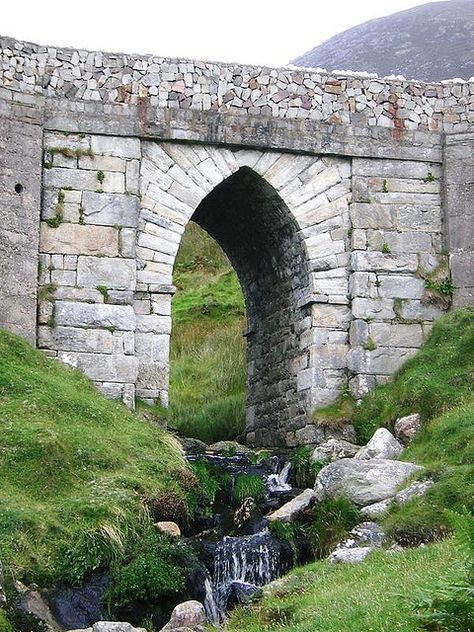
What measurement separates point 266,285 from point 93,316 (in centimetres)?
392

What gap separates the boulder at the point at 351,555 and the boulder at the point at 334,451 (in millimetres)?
3849

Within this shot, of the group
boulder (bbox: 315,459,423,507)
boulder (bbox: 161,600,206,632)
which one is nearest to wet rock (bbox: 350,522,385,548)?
boulder (bbox: 315,459,423,507)

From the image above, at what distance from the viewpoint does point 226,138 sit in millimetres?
15141

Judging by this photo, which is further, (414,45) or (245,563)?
(414,45)

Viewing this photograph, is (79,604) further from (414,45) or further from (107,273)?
(414,45)

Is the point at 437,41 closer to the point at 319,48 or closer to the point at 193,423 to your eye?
the point at 319,48

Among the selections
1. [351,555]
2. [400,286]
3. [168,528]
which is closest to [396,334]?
[400,286]

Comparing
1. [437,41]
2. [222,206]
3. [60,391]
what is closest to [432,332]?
[222,206]

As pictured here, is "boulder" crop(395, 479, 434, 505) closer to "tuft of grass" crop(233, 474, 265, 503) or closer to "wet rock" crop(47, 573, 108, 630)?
"tuft of grass" crop(233, 474, 265, 503)

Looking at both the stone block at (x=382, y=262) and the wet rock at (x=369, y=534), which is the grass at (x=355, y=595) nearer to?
the wet rock at (x=369, y=534)

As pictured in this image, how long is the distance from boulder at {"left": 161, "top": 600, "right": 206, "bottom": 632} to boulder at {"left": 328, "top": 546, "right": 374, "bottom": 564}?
4.54 feet

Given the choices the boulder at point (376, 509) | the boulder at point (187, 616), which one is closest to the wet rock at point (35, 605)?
the boulder at point (187, 616)

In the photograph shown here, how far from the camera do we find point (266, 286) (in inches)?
681

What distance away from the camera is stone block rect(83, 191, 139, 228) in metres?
14.6
